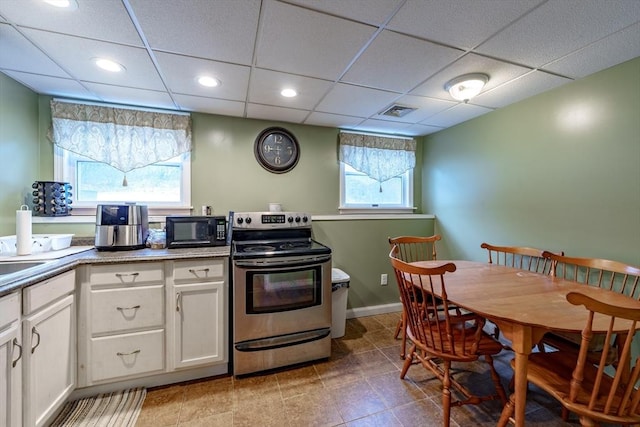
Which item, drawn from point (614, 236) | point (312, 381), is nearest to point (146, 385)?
point (312, 381)

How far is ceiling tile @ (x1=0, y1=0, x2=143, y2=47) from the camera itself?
1.26 m

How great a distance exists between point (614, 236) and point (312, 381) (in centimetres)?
237

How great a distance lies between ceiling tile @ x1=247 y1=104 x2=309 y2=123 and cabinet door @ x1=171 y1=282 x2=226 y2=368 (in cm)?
163

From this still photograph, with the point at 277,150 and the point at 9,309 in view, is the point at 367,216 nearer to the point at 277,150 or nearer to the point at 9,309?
the point at 277,150

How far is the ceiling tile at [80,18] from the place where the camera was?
4.13 feet

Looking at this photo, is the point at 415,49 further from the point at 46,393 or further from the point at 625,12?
the point at 46,393

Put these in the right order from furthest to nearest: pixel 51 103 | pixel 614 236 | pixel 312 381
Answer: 1. pixel 51 103
2. pixel 312 381
3. pixel 614 236

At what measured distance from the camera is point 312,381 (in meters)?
1.97

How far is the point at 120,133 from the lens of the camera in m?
2.42

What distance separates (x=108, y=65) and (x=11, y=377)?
1835mm

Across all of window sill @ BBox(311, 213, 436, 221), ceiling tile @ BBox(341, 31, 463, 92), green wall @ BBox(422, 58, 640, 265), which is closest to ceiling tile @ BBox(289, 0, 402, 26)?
ceiling tile @ BBox(341, 31, 463, 92)

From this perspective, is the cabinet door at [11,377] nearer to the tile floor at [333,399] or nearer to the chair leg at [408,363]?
the tile floor at [333,399]

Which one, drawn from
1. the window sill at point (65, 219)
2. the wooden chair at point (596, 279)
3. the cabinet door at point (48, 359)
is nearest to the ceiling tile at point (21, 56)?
the window sill at point (65, 219)

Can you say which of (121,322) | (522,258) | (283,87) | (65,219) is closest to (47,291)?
(121,322)
